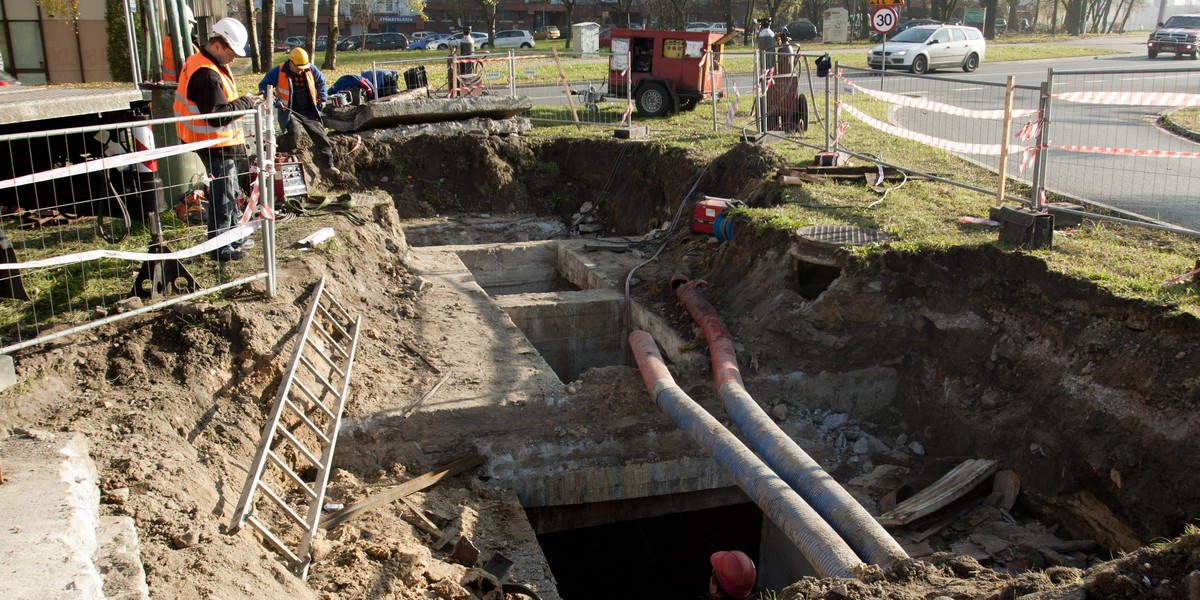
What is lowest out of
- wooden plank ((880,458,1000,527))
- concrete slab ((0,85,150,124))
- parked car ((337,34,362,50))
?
wooden plank ((880,458,1000,527))

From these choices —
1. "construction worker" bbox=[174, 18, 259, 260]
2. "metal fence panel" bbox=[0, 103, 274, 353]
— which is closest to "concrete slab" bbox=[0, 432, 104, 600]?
"metal fence panel" bbox=[0, 103, 274, 353]

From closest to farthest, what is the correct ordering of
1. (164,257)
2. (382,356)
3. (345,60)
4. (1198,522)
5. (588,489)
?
1. (1198,522)
2. (164,257)
3. (588,489)
4. (382,356)
5. (345,60)

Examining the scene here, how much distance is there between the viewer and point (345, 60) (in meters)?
32.0

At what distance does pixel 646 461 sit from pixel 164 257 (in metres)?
3.80

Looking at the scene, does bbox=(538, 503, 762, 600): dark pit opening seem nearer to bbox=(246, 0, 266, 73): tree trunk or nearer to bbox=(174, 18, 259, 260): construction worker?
bbox=(174, 18, 259, 260): construction worker

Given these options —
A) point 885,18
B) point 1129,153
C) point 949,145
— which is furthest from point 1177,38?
point 1129,153

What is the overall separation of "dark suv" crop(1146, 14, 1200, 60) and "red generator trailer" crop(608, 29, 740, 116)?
22.1 m

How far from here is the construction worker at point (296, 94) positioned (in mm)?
10539

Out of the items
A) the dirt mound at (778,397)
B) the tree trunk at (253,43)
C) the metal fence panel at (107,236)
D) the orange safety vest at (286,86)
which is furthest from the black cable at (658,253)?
the tree trunk at (253,43)

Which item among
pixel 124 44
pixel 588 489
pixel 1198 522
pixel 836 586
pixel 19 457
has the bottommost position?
pixel 588 489

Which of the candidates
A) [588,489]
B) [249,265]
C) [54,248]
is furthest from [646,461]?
[54,248]

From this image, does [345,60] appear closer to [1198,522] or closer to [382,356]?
[382,356]

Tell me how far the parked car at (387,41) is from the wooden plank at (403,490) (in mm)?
43545

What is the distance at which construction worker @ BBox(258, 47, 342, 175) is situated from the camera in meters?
10.5
